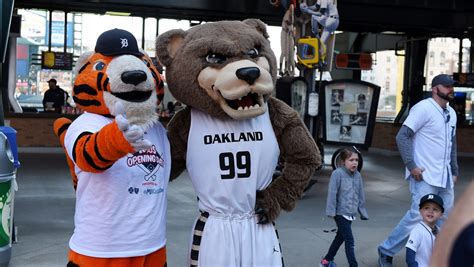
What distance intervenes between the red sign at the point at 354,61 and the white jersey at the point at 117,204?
17.4 metres

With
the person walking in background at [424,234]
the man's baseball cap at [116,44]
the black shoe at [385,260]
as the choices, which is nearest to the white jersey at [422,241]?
the person walking in background at [424,234]

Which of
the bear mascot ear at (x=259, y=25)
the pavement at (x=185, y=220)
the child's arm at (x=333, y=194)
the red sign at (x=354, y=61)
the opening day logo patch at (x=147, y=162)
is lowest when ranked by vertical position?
the pavement at (x=185, y=220)

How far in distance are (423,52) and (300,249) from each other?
17.5 meters

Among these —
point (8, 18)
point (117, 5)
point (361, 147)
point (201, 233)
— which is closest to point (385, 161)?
point (361, 147)

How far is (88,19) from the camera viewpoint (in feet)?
61.6

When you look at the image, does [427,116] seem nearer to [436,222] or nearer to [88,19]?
[436,222]

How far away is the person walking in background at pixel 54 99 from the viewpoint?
16891 millimetres

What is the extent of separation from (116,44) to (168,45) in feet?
1.31

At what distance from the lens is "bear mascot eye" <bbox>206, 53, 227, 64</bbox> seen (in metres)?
3.20

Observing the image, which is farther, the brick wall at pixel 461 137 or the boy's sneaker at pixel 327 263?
A: the brick wall at pixel 461 137

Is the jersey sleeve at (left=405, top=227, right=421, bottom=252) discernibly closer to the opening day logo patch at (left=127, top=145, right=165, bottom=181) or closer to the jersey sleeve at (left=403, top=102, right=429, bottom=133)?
the jersey sleeve at (left=403, top=102, right=429, bottom=133)

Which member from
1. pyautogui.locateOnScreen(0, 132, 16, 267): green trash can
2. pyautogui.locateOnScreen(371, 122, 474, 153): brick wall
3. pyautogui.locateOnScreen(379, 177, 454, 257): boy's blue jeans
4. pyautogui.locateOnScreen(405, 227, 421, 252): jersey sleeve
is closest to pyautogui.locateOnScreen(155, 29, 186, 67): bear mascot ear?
pyautogui.locateOnScreen(0, 132, 16, 267): green trash can

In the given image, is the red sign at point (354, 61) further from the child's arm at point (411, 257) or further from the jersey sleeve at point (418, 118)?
the child's arm at point (411, 257)

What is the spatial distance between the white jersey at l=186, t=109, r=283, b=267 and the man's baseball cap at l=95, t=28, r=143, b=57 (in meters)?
0.55
